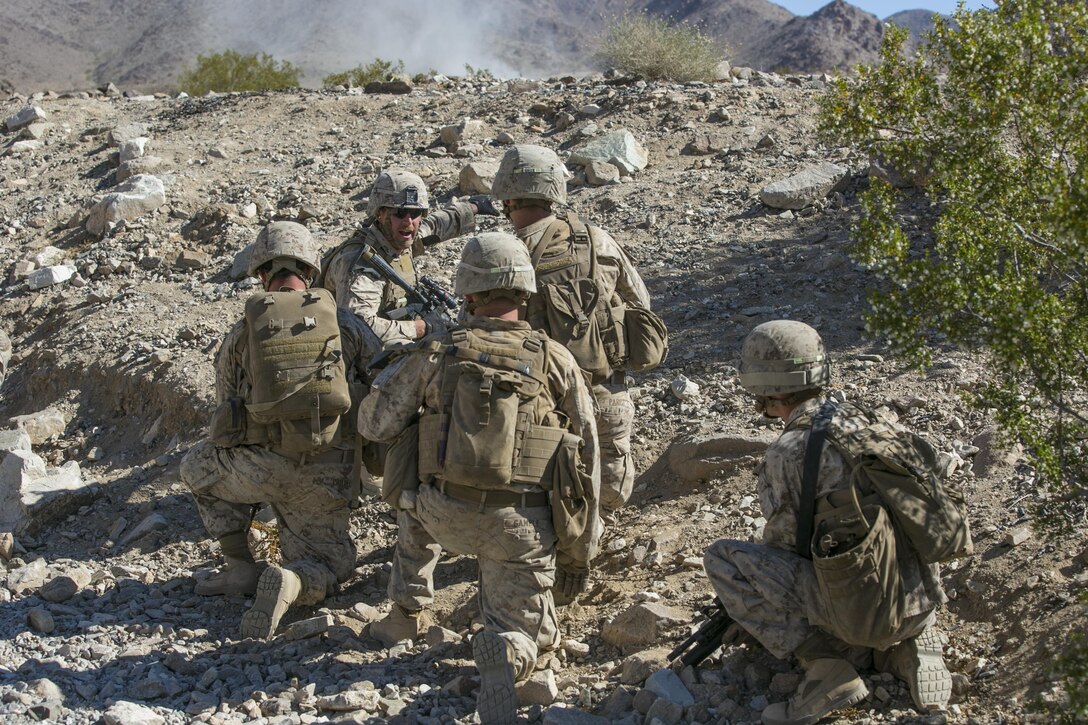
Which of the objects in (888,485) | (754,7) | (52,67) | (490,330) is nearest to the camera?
(888,485)

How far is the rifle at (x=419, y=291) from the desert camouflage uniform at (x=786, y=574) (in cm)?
237

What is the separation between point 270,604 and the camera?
197 inches

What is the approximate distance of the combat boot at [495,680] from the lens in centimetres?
404

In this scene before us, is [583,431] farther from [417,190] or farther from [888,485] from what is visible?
[417,190]

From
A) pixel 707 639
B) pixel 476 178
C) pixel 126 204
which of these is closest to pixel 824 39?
pixel 476 178

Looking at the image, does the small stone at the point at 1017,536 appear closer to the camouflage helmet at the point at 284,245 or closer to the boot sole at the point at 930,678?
the boot sole at the point at 930,678

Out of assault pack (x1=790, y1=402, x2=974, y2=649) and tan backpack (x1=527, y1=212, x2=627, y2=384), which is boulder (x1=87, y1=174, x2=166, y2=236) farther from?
assault pack (x1=790, y1=402, x2=974, y2=649)

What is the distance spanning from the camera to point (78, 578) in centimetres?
572

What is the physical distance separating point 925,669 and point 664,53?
11.8 metres

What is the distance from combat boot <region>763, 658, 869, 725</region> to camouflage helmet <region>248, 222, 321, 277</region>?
306cm

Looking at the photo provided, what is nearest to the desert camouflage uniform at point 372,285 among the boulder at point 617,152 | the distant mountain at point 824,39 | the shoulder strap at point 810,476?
the shoulder strap at point 810,476

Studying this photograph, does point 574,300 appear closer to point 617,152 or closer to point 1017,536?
point 1017,536

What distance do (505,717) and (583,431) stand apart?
1170 mm

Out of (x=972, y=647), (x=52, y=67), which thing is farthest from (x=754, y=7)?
(x=972, y=647)
